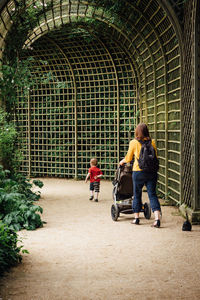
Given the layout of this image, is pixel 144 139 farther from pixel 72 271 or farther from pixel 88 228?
pixel 72 271

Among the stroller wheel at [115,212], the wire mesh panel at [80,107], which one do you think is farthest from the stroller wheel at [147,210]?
the wire mesh panel at [80,107]

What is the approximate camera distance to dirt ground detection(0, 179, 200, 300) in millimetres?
2918

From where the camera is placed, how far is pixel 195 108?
5.38 metres

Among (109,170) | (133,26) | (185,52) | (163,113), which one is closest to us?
(185,52)

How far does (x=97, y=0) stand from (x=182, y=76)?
3227 mm

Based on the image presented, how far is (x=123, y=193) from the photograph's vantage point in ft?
18.6

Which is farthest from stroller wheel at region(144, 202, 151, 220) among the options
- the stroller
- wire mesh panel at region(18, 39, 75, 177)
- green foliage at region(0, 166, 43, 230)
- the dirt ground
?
wire mesh panel at region(18, 39, 75, 177)

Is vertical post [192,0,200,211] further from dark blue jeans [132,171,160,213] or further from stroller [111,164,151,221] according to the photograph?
stroller [111,164,151,221]

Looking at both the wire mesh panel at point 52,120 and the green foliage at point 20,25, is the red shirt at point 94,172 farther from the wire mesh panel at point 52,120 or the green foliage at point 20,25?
the wire mesh panel at point 52,120

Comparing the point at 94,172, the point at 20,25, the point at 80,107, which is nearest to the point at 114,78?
the point at 80,107

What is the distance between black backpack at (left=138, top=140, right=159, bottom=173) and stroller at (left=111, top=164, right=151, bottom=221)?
21.2 inches

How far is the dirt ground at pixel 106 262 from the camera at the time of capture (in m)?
2.92

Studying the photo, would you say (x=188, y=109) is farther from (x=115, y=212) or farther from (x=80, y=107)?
(x=80, y=107)

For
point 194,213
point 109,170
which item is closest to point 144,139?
point 194,213
